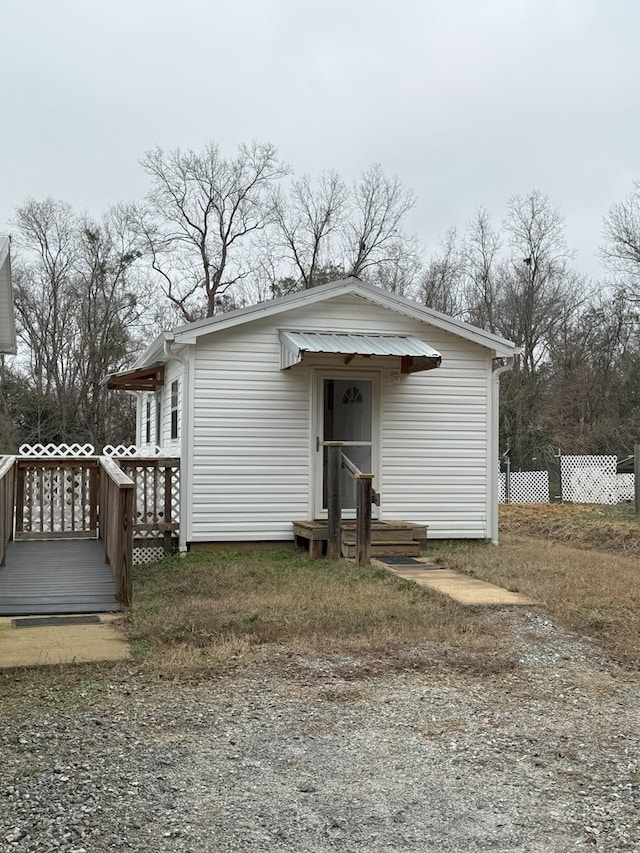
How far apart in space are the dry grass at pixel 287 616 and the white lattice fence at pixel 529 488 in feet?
49.8

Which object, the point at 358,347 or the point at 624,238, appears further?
Answer: the point at 624,238

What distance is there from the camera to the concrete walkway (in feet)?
25.4

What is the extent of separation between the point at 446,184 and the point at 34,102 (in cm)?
1757

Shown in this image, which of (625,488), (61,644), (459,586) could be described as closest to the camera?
(61,644)

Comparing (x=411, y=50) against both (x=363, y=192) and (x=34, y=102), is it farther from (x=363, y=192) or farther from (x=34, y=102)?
(x=363, y=192)

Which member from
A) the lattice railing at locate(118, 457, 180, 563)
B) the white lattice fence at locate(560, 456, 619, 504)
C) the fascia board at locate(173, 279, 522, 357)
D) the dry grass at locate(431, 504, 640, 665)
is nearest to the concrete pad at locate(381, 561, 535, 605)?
the dry grass at locate(431, 504, 640, 665)

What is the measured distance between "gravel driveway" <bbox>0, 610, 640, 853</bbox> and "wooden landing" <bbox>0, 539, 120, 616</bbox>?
224 centimetres

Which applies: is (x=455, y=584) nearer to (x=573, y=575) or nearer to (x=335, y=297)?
(x=573, y=575)

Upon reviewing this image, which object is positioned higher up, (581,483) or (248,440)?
(248,440)

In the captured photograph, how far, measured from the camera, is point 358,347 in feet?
35.6

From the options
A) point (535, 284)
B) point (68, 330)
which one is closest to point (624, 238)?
point (535, 284)

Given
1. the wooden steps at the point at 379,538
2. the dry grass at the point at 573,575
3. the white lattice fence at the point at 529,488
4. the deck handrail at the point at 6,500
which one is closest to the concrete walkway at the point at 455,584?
the dry grass at the point at 573,575

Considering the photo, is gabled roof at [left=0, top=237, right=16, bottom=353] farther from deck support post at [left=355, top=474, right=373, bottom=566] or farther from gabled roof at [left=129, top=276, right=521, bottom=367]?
deck support post at [left=355, top=474, right=373, bottom=566]

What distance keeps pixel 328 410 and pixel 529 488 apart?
13.6 metres
